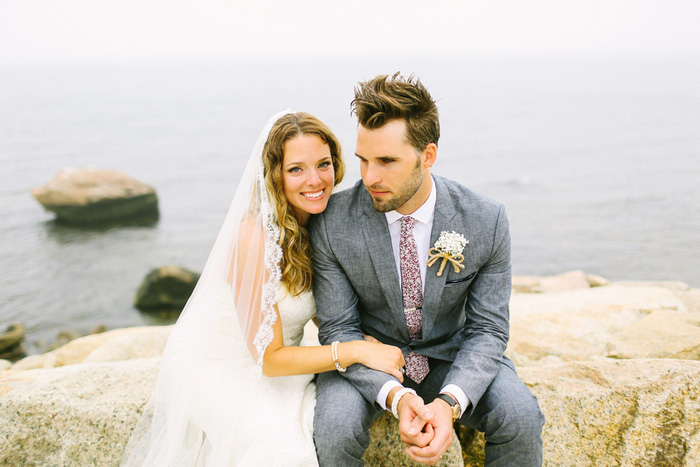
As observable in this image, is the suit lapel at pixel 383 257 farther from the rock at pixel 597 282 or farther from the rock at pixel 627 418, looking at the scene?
the rock at pixel 597 282

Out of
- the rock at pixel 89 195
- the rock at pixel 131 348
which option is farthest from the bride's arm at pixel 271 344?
the rock at pixel 89 195

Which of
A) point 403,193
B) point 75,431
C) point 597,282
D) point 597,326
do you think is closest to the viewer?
point 403,193

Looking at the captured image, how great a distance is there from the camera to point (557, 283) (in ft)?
30.7

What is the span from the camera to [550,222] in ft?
50.8

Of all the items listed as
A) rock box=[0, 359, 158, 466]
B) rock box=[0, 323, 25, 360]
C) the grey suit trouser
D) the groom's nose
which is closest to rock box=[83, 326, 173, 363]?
rock box=[0, 359, 158, 466]

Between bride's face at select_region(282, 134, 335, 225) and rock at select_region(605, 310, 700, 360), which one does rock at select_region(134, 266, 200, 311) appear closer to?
bride's face at select_region(282, 134, 335, 225)

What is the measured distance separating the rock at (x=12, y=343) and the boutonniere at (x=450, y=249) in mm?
8831

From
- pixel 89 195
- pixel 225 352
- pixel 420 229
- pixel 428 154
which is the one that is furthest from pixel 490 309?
pixel 89 195

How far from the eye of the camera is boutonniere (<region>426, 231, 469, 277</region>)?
2.94m

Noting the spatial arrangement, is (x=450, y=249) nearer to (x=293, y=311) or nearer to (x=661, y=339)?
(x=293, y=311)

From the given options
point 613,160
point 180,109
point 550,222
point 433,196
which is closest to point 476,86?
point 180,109

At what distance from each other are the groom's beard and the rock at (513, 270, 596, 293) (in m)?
6.69

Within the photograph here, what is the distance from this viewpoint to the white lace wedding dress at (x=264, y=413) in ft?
8.60

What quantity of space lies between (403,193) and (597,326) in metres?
3.70
